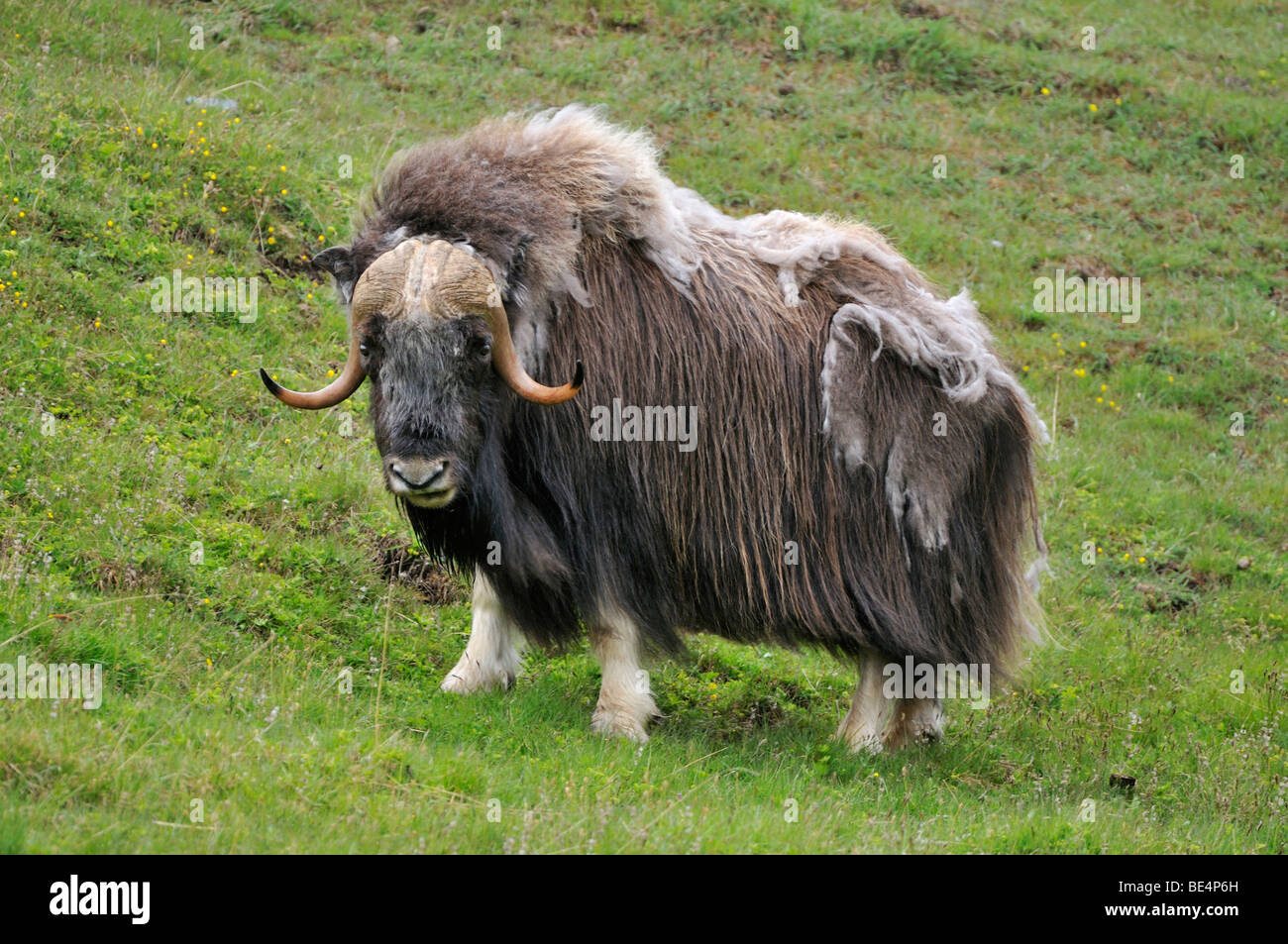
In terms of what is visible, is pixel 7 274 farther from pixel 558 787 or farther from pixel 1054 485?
pixel 1054 485

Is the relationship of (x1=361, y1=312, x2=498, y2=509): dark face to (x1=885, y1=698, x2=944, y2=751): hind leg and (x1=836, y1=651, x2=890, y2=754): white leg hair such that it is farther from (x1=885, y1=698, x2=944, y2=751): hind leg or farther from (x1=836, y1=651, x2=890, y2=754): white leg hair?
(x1=885, y1=698, x2=944, y2=751): hind leg

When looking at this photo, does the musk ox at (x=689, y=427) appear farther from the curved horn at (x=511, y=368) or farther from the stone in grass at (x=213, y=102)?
the stone in grass at (x=213, y=102)

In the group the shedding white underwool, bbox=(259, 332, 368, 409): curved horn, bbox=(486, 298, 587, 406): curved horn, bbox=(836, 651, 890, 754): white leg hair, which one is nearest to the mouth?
bbox=(486, 298, 587, 406): curved horn

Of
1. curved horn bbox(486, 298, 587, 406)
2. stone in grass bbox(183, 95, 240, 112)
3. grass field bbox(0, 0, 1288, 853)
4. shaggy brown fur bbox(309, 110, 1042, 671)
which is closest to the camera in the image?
grass field bbox(0, 0, 1288, 853)

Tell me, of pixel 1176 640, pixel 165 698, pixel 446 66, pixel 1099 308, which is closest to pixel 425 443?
pixel 165 698

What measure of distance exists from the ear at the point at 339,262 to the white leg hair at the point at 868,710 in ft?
7.76

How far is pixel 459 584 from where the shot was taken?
575 cm

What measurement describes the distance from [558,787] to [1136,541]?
4652 millimetres

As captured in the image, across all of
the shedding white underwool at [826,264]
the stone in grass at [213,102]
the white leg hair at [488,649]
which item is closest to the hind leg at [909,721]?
the shedding white underwool at [826,264]

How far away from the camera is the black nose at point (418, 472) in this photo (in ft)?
14.0

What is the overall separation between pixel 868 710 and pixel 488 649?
4.83 feet

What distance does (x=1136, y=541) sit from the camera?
7500 mm

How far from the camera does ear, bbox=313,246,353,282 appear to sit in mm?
4719

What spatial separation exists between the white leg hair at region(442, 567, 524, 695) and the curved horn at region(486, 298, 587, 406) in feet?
2.74
